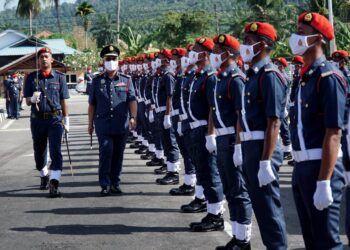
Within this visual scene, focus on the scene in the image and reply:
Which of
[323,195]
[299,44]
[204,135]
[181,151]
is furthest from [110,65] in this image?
[323,195]

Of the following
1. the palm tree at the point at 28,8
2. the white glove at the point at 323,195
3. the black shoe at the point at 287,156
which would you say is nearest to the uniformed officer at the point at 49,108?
the black shoe at the point at 287,156

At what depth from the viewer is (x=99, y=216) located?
30.4 feet

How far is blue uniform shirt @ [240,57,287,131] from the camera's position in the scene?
573cm

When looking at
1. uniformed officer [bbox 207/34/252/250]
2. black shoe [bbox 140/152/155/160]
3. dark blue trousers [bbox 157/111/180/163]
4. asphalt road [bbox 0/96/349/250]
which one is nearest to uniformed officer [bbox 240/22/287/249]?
uniformed officer [bbox 207/34/252/250]

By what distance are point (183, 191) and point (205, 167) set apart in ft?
7.32

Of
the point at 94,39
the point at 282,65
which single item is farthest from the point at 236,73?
the point at 94,39

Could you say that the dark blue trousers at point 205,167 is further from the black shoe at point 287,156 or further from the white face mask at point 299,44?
the black shoe at point 287,156

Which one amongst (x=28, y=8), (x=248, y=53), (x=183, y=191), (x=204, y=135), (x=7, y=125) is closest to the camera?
(x=248, y=53)

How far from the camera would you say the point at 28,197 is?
1093 centimetres

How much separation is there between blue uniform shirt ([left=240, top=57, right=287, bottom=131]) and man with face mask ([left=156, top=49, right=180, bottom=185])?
6017 millimetres

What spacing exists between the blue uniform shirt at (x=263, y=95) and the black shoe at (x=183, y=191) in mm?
4772

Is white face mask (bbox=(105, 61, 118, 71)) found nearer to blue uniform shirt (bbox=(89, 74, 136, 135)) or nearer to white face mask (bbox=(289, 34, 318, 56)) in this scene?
blue uniform shirt (bbox=(89, 74, 136, 135))

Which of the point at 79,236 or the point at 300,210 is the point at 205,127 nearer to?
the point at 79,236

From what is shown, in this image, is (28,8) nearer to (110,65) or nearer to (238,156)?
(110,65)
